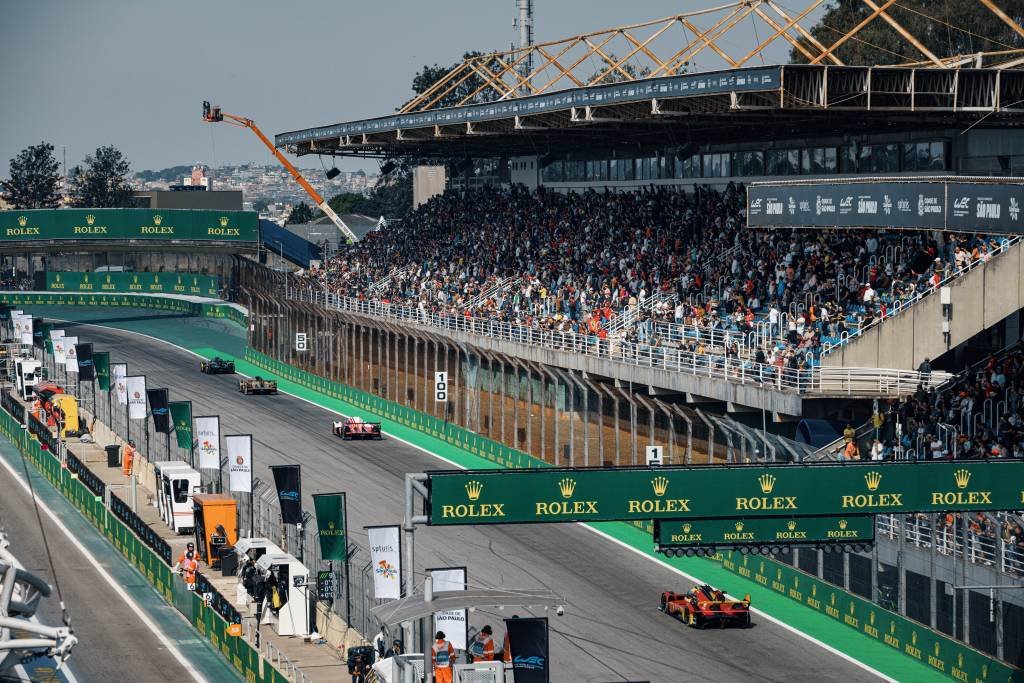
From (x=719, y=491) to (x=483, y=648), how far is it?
18.3 ft

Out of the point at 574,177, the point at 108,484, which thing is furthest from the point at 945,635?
the point at 574,177

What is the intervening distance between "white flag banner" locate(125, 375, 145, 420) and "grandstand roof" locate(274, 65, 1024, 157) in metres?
19.3

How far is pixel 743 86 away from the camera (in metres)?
51.7

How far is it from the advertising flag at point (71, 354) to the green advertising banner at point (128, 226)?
168 feet

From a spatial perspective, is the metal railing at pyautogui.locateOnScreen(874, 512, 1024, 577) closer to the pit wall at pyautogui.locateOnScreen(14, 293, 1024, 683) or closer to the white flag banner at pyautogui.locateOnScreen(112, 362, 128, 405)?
the pit wall at pyautogui.locateOnScreen(14, 293, 1024, 683)

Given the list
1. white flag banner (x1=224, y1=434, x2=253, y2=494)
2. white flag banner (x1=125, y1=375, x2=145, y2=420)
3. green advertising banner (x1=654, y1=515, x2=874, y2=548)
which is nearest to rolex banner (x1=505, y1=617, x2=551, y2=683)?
green advertising banner (x1=654, y1=515, x2=874, y2=548)

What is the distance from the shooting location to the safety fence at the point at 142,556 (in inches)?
1363

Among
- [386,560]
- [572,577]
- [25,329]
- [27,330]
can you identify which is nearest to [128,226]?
[25,329]

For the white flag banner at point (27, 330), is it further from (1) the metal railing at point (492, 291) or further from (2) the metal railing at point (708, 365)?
(1) the metal railing at point (492, 291)

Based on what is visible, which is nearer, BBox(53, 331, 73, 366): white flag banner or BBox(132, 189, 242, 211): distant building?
BBox(53, 331, 73, 366): white flag banner

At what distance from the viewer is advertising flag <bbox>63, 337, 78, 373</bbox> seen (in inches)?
2582

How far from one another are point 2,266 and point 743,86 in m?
95.6

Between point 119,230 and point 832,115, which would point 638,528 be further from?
point 119,230

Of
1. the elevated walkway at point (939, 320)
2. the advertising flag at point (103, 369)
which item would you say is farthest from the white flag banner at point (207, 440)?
the elevated walkway at point (939, 320)
